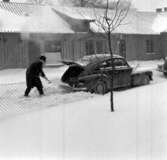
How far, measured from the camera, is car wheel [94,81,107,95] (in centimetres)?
1116

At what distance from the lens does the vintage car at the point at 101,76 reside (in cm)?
1123

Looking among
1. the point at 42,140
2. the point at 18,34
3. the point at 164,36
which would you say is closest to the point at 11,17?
the point at 18,34

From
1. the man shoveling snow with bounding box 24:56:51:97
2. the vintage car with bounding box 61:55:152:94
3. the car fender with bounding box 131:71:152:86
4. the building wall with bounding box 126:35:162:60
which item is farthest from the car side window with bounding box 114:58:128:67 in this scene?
the building wall with bounding box 126:35:162:60

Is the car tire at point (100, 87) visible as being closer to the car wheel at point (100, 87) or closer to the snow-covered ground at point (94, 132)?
the car wheel at point (100, 87)

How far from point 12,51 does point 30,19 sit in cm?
301

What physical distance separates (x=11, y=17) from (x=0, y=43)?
253 centimetres

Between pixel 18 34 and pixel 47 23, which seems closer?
pixel 18 34

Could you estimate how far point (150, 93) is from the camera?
24.1 feet

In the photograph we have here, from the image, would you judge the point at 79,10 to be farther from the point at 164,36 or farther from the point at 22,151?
the point at 22,151

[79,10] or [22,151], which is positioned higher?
[79,10]

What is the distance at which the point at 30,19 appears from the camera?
21062 mm

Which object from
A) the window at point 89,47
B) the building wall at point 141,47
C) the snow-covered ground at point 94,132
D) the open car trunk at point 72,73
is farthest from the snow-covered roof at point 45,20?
the snow-covered ground at point 94,132

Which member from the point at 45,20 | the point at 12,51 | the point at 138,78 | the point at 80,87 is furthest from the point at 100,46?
the point at 80,87

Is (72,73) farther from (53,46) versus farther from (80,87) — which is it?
(53,46)
